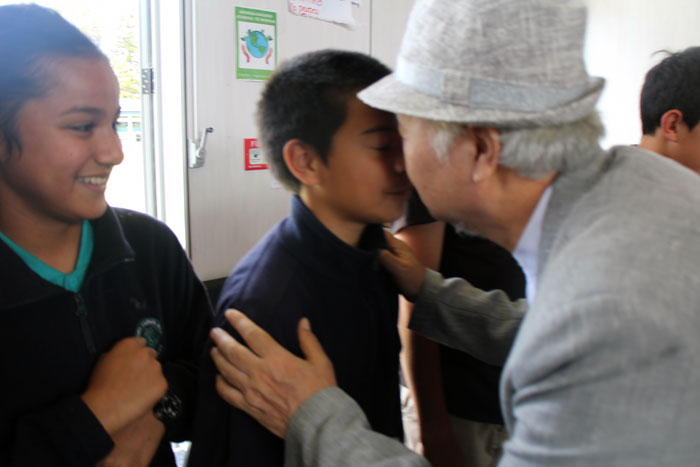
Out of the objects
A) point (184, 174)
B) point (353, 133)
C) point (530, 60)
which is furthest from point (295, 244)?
point (184, 174)

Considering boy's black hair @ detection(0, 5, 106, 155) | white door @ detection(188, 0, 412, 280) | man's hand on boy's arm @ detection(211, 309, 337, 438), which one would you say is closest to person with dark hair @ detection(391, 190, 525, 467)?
man's hand on boy's arm @ detection(211, 309, 337, 438)

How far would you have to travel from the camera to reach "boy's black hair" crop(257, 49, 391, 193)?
104 cm

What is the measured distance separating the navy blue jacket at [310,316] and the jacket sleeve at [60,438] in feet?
0.56

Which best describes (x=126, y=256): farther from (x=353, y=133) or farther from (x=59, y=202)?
(x=353, y=133)

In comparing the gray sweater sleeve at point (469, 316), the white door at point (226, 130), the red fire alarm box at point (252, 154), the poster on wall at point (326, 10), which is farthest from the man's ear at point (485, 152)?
the poster on wall at point (326, 10)

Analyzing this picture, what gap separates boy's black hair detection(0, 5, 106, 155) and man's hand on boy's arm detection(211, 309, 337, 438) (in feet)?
1.50

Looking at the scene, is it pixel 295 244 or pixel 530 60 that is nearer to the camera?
pixel 530 60

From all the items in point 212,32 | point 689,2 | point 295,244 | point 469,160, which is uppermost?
point 689,2

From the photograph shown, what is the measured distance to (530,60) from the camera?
2.43ft

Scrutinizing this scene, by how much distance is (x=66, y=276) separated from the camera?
0.93 meters

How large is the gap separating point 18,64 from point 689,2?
151 inches

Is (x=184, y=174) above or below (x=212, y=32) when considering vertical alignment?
below

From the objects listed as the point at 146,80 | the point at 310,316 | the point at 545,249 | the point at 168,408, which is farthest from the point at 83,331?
the point at 146,80

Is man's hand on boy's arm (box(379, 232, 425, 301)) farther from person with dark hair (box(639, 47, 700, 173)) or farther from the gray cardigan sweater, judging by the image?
person with dark hair (box(639, 47, 700, 173))
